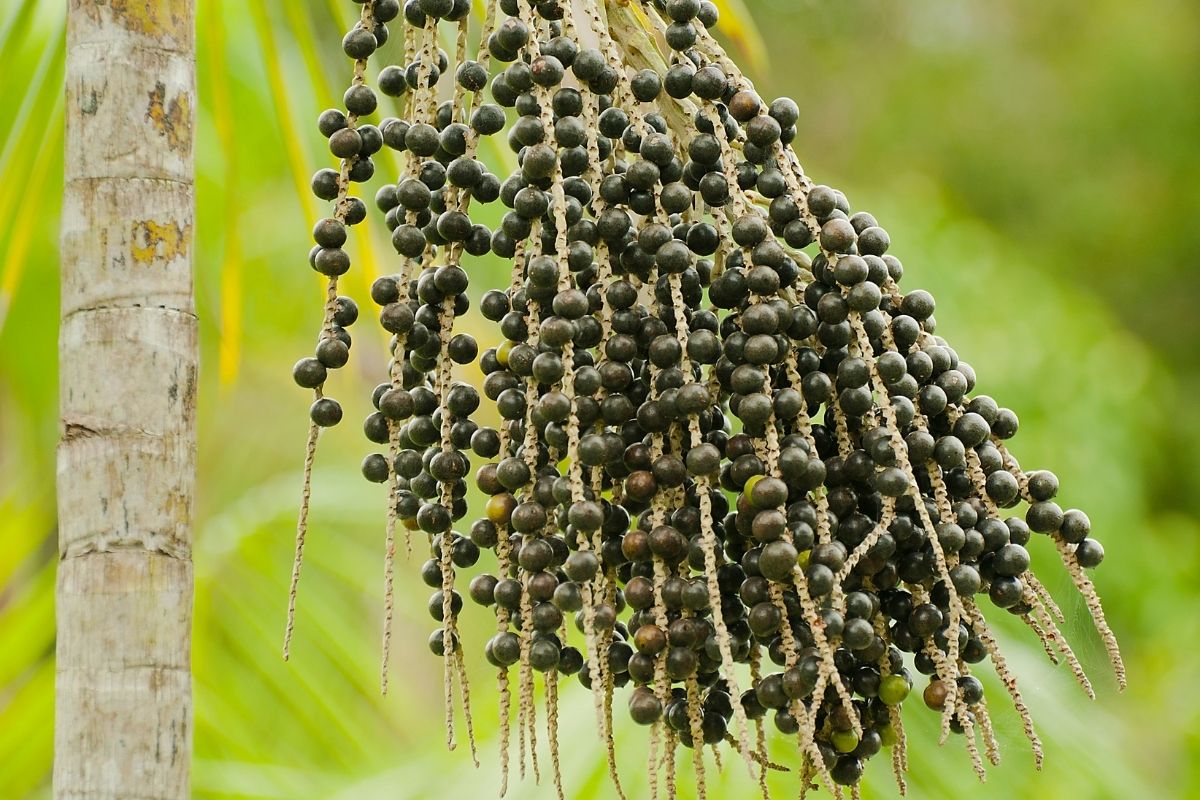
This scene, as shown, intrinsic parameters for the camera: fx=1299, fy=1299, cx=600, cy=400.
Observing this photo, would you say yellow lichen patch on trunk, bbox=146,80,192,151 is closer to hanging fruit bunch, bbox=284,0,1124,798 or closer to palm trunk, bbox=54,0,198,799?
palm trunk, bbox=54,0,198,799

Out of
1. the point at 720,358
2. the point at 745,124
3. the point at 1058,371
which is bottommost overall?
the point at 720,358

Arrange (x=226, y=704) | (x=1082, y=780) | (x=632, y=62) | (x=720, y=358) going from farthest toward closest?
(x=226, y=704), (x=1082, y=780), (x=632, y=62), (x=720, y=358)

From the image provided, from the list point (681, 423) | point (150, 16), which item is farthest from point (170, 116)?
point (681, 423)

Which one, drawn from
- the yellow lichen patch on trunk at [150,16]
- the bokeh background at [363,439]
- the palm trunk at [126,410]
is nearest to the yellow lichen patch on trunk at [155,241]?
the palm trunk at [126,410]

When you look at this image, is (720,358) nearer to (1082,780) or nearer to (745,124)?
(745,124)

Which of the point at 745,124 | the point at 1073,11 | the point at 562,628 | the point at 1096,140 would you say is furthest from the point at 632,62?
the point at 1073,11

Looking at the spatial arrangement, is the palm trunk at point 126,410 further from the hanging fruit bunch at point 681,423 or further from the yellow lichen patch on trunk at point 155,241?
the hanging fruit bunch at point 681,423
